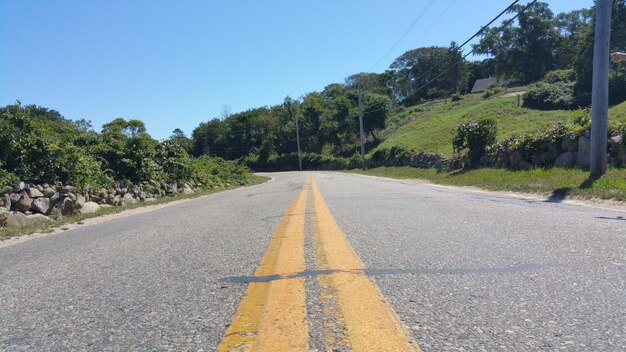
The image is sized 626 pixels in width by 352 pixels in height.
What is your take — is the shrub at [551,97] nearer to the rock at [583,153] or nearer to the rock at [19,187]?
the rock at [583,153]

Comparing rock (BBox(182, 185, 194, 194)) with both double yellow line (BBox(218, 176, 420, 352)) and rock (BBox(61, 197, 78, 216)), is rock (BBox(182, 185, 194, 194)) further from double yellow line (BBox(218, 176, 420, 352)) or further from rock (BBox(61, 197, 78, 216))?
double yellow line (BBox(218, 176, 420, 352))

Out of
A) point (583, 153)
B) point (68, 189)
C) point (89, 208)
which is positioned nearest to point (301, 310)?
point (68, 189)

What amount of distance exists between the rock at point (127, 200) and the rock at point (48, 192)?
324 cm

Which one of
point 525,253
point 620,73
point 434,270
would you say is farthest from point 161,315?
point 620,73

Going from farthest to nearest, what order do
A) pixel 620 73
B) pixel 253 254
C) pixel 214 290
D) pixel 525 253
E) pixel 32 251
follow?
pixel 620 73
pixel 32 251
pixel 253 254
pixel 525 253
pixel 214 290

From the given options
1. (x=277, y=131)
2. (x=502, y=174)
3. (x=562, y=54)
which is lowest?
(x=502, y=174)

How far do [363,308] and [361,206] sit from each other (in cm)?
683

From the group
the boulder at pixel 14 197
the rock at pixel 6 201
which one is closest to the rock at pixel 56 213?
the boulder at pixel 14 197

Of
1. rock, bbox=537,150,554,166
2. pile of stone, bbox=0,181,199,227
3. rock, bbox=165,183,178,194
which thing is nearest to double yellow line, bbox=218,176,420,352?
pile of stone, bbox=0,181,199,227

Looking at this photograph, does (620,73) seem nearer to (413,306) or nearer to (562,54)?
(562,54)

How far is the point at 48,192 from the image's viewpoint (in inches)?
460

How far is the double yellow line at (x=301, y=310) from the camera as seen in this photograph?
8.05ft

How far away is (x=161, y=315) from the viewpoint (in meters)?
3.02

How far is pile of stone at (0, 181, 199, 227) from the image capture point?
33.4 ft
